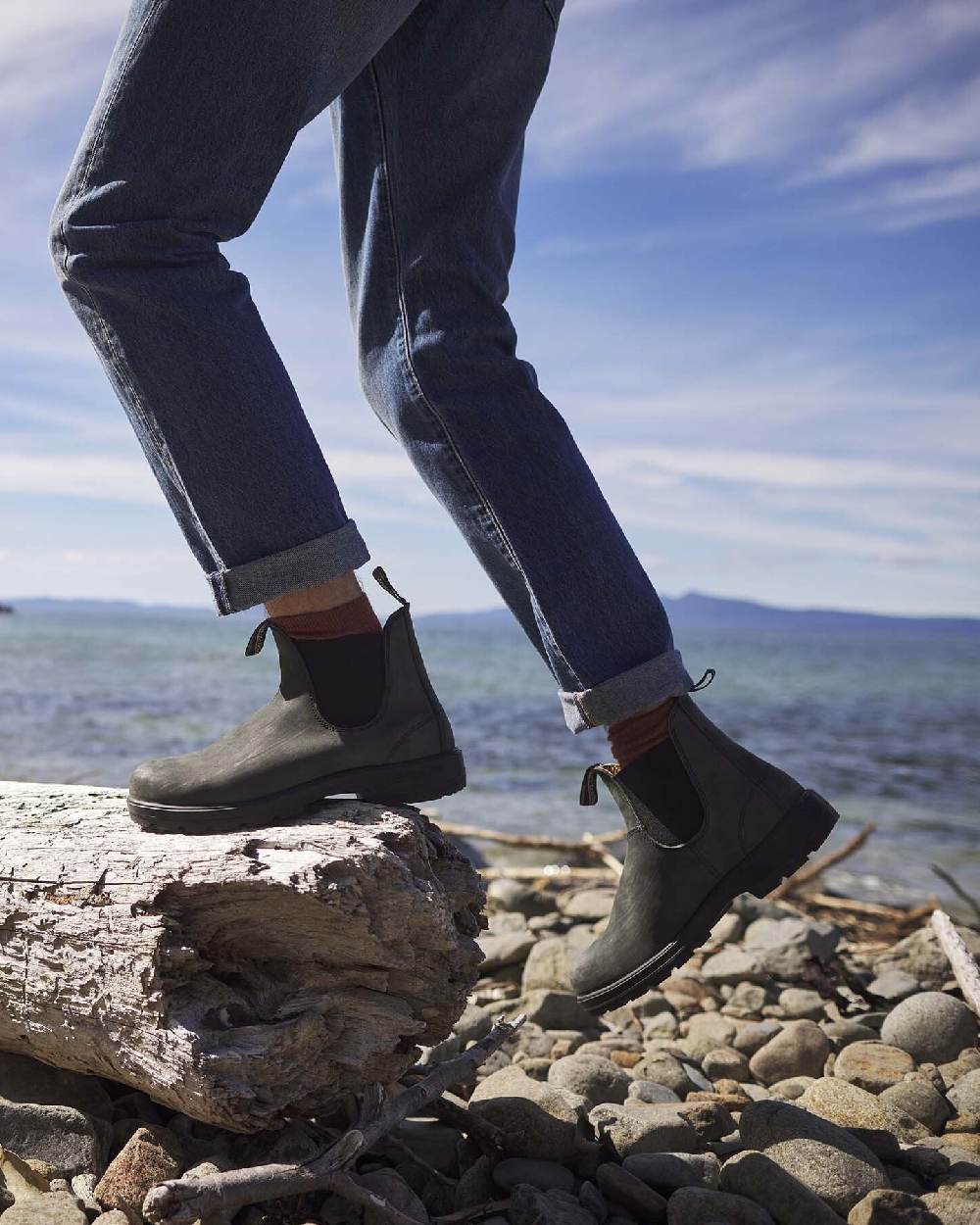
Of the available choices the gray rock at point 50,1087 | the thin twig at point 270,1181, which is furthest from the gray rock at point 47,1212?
the gray rock at point 50,1087

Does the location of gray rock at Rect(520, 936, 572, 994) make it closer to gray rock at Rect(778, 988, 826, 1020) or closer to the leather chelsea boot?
gray rock at Rect(778, 988, 826, 1020)

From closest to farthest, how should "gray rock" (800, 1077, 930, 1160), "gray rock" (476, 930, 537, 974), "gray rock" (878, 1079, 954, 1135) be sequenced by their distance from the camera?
1. "gray rock" (800, 1077, 930, 1160)
2. "gray rock" (878, 1079, 954, 1135)
3. "gray rock" (476, 930, 537, 974)

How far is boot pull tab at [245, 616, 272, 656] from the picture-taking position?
2102mm

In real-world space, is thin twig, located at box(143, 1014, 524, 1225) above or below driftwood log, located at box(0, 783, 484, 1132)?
below

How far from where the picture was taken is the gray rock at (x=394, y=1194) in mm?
1908

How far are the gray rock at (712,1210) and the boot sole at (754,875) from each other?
1.21 ft

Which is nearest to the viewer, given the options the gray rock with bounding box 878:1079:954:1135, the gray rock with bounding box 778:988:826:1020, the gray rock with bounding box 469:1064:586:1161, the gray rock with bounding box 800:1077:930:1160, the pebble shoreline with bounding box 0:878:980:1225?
the pebble shoreline with bounding box 0:878:980:1225

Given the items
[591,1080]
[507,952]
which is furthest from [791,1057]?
[507,952]

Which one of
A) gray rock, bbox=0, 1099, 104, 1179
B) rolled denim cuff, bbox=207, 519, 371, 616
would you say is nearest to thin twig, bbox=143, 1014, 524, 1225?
gray rock, bbox=0, 1099, 104, 1179

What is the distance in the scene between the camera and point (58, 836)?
2.23 metres

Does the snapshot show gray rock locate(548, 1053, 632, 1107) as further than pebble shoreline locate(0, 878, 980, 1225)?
Yes

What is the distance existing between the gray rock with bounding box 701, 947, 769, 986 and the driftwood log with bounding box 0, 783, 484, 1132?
1857 millimetres

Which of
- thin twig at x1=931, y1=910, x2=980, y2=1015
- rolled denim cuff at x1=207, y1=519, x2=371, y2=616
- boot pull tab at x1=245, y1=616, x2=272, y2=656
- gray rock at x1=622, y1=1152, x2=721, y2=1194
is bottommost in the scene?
gray rock at x1=622, y1=1152, x2=721, y2=1194

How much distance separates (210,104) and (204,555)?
29.0 inches
